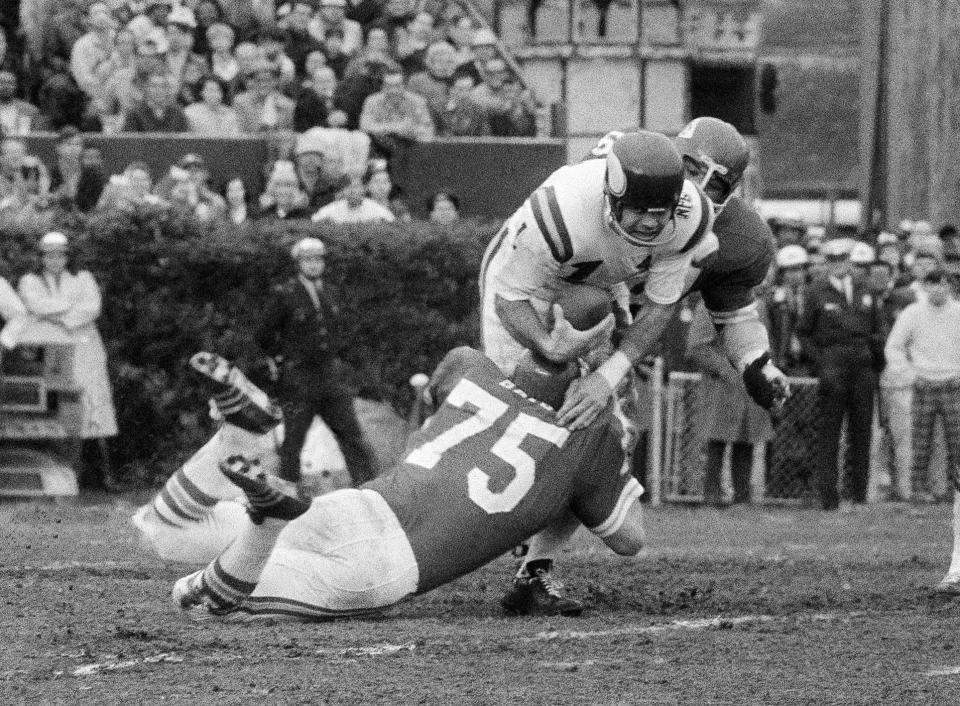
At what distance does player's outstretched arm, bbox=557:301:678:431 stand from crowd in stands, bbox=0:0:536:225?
8268 millimetres

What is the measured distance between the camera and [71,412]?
1628 centimetres

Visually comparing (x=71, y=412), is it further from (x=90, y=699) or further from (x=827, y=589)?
(x=90, y=699)

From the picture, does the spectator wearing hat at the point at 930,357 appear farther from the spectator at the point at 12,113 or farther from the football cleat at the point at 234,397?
the football cleat at the point at 234,397

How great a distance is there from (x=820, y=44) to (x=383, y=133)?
24.7m

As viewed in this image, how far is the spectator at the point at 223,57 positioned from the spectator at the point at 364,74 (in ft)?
3.24

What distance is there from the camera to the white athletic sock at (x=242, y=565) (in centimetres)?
828

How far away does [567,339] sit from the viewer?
30.2ft

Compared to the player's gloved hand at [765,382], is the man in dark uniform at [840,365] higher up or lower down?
lower down

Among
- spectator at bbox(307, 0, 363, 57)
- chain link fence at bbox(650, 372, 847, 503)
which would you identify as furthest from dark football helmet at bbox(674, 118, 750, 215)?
spectator at bbox(307, 0, 363, 57)

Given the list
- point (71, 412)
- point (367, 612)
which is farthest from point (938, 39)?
point (367, 612)

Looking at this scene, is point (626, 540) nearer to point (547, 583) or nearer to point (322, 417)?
point (547, 583)

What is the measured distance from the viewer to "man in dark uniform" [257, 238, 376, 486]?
631 inches

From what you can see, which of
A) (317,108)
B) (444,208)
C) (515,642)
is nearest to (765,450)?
(444,208)

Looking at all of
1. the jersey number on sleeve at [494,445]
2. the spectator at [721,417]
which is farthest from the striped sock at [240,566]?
the spectator at [721,417]
